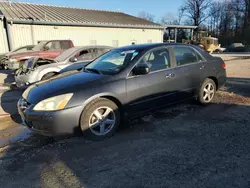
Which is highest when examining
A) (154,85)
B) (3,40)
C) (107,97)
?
(3,40)

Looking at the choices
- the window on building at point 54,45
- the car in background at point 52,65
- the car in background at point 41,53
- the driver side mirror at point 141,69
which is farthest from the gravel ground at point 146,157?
the window on building at point 54,45

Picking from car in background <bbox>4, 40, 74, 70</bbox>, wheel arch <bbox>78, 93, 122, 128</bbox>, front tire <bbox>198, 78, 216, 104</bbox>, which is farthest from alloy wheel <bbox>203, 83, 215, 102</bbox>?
car in background <bbox>4, 40, 74, 70</bbox>

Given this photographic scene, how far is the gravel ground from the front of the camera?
2521 millimetres

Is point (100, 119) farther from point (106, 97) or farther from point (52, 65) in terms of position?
point (52, 65)

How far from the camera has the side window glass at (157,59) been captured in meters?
4.13

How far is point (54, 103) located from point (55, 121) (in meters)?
0.28

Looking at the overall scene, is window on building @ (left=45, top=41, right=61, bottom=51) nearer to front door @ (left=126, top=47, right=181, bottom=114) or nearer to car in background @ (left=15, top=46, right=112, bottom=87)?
car in background @ (left=15, top=46, right=112, bottom=87)

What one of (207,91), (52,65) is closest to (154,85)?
(207,91)

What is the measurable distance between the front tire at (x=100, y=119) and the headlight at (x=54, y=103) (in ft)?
1.17

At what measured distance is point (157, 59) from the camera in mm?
4293

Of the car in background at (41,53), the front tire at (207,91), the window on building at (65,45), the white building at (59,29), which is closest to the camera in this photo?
the front tire at (207,91)

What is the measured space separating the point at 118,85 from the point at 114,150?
3.61 feet

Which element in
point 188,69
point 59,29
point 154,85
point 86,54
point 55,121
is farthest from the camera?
Answer: point 59,29

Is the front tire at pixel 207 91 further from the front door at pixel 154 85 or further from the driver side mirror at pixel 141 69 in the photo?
the driver side mirror at pixel 141 69
